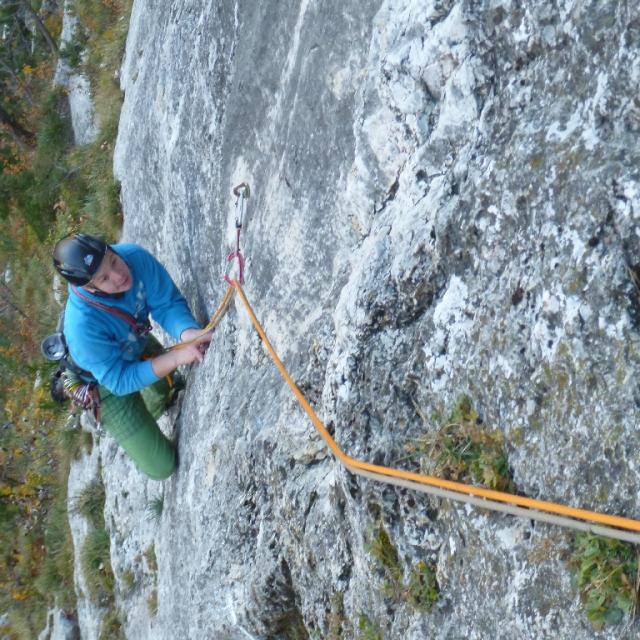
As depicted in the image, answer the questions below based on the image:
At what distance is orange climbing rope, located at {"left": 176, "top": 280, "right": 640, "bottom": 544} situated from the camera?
238 centimetres

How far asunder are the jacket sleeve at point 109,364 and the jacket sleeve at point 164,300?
1.48 ft

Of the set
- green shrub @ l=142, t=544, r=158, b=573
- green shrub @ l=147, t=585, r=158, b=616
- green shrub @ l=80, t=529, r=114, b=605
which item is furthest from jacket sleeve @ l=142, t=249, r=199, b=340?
green shrub @ l=80, t=529, r=114, b=605

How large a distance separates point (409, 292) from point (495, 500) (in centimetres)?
100

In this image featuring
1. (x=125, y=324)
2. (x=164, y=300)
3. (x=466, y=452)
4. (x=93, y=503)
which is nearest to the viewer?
(x=466, y=452)

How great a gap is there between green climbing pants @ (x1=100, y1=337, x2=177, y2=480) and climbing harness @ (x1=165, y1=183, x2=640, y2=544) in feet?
9.32

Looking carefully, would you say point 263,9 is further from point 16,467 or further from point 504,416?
point 16,467

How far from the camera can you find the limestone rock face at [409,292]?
2586 mm

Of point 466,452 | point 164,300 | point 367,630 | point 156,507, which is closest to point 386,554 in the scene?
point 367,630

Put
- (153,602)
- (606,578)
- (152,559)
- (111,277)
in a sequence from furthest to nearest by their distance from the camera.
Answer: (152,559)
(153,602)
(111,277)
(606,578)

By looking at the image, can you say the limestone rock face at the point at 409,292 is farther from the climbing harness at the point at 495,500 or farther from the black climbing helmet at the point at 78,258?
the black climbing helmet at the point at 78,258

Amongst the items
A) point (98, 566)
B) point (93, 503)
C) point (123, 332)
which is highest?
point (123, 332)

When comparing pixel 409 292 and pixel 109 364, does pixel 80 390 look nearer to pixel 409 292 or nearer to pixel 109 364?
pixel 109 364

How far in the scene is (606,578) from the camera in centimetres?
243

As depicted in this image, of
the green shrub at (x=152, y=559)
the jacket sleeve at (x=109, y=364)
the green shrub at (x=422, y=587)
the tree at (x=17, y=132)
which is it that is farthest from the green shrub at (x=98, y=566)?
the tree at (x=17, y=132)
